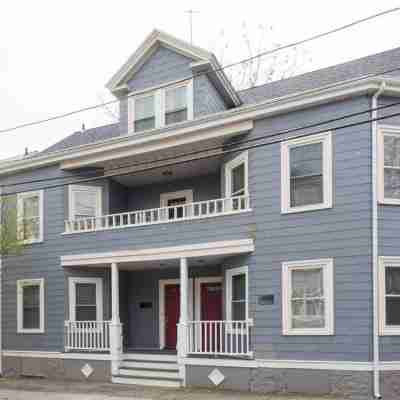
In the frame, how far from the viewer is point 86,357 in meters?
18.5

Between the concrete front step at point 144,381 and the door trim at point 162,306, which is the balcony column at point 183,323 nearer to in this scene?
the concrete front step at point 144,381

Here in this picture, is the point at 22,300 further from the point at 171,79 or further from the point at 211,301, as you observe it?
Answer: the point at 171,79

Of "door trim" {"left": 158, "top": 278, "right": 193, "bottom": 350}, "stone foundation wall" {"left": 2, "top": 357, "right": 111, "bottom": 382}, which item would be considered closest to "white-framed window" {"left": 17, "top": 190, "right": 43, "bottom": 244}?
"stone foundation wall" {"left": 2, "top": 357, "right": 111, "bottom": 382}

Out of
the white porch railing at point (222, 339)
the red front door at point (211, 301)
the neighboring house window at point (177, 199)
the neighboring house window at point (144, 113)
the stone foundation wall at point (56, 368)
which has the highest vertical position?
the neighboring house window at point (144, 113)

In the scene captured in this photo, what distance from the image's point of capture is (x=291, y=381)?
47.5 ft

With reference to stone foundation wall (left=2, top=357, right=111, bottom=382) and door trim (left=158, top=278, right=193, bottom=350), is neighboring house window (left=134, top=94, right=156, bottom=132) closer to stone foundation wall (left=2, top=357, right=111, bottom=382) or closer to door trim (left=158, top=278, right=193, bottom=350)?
door trim (left=158, top=278, right=193, bottom=350)

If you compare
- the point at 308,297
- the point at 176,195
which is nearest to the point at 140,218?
the point at 176,195

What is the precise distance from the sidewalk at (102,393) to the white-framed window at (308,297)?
1503 mm

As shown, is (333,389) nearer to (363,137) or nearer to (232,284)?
(232,284)

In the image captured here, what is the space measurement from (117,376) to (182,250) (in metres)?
3.97

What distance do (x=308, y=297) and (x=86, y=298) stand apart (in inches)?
306

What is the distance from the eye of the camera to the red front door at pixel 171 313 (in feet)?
65.5

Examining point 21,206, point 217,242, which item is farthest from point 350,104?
point 21,206

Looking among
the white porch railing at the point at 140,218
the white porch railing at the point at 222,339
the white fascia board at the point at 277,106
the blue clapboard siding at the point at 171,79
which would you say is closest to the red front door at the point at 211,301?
the white porch railing at the point at 222,339
